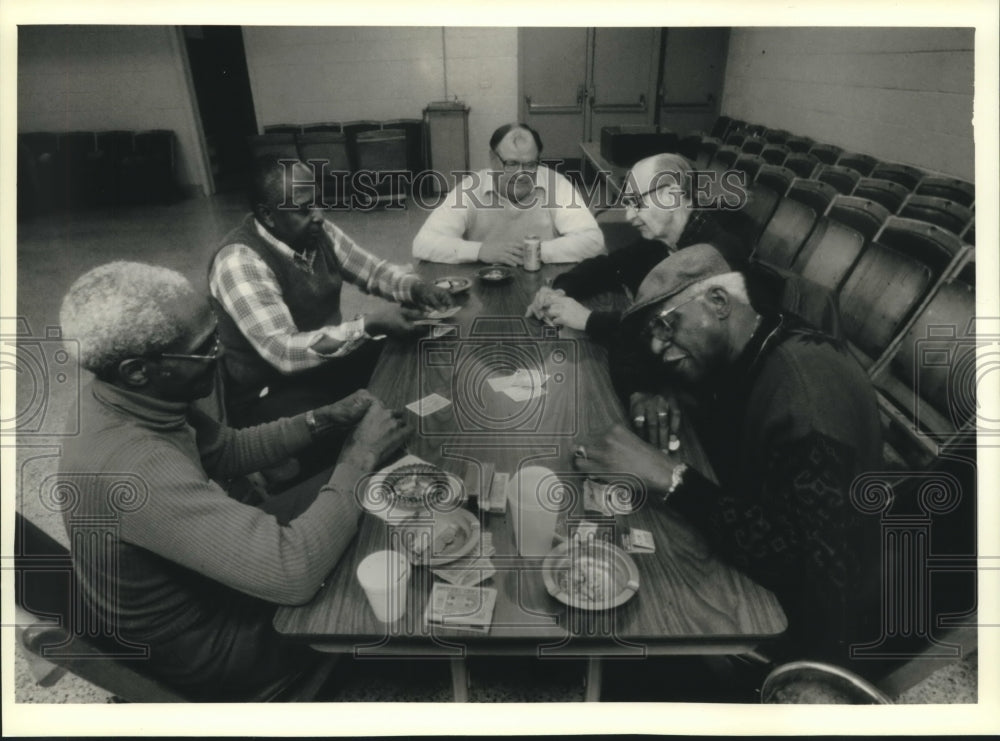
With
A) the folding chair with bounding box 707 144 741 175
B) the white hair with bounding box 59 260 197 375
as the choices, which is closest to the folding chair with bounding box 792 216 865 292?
the folding chair with bounding box 707 144 741 175

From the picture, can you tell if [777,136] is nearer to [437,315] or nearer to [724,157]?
[724,157]

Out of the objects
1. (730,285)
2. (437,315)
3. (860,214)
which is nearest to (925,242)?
(860,214)

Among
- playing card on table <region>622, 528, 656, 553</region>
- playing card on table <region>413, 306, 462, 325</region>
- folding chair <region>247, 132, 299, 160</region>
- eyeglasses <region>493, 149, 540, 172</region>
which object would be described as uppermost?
folding chair <region>247, 132, 299, 160</region>

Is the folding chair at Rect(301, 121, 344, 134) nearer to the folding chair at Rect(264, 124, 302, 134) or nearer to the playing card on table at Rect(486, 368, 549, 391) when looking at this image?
the folding chair at Rect(264, 124, 302, 134)

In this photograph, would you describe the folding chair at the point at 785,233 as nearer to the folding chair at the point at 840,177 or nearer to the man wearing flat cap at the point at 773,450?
the folding chair at the point at 840,177

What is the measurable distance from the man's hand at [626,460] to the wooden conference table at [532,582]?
0.9 inches

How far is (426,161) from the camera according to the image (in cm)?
120

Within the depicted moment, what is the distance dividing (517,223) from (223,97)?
1.03m

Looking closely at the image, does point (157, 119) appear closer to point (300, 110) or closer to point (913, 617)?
point (300, 110)

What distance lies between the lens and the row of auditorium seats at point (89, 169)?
3.23ft

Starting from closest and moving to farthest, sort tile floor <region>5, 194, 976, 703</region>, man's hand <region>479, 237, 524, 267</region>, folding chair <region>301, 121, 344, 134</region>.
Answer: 1. tile floor <region>5, 194, 976, 703</region>
2. folding chair <region>301, 121, 344, 134</region>
3. man's hand <region>479, 237, 524, 267</region>

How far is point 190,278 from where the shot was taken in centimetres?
95

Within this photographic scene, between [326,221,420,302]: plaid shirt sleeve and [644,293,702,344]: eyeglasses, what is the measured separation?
2.80ft

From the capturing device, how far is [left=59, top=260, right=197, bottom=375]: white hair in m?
0.78
